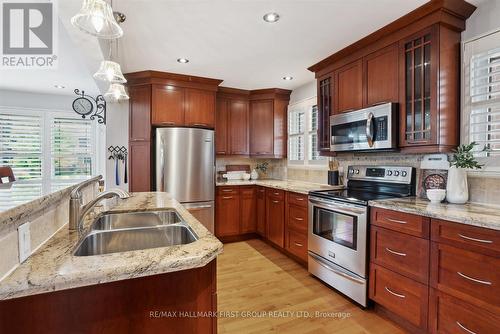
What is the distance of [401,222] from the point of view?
1.94m

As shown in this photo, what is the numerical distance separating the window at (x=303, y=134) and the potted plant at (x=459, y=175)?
1.76m

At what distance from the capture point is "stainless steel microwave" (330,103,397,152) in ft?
7.61

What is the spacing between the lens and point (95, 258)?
0.93 m

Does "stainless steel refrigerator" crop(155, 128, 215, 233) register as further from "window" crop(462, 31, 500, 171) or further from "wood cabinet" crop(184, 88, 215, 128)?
"window" crop(462, 31, 500, 171)

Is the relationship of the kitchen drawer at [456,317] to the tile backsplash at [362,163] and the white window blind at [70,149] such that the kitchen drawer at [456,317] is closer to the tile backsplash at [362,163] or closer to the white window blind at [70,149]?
the tile backsplash at [362,163]

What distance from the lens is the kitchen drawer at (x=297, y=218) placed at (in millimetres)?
3049

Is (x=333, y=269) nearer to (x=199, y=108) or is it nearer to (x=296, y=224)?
(x=296, y=224)

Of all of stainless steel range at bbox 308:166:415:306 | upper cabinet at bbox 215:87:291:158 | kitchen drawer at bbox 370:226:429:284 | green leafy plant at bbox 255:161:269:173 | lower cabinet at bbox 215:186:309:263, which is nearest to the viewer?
kitchen drawer at bbox 370:226:429:284

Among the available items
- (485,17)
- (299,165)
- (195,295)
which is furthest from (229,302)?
(485,17)

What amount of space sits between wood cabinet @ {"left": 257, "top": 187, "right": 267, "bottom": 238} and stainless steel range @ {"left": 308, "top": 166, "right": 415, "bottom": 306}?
117cm

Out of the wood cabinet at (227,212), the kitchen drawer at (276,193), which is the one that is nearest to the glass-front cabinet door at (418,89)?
the kitchen drawer at (276,193)

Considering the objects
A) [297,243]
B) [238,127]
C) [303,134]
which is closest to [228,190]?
[238,127]

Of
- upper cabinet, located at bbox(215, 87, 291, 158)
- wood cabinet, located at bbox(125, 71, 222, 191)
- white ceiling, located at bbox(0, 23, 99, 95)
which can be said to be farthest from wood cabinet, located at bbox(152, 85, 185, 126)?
white ceiling, located at bbox(0, 23, 99, 95)

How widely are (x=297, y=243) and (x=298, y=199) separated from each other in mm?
541
